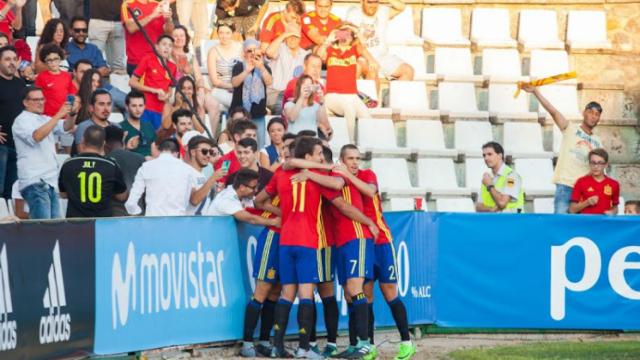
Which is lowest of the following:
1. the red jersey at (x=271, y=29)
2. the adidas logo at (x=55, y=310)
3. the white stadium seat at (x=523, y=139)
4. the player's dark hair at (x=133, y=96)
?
the adidas logo at (x=55, y=310)

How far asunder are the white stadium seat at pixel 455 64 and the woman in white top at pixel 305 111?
12.1 feet

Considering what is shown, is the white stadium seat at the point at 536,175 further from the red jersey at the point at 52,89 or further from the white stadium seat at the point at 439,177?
the red jersey at the point at 52,89

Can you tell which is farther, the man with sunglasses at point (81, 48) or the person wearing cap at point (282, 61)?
the person wearing cap at point (282, 61)

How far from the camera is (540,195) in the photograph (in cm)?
1952

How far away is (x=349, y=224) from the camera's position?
1245cm

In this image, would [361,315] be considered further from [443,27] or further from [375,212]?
[443,27]

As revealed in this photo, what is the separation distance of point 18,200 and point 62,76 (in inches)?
69.8

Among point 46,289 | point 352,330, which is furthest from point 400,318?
point 46,289

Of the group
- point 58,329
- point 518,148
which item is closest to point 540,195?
point 518,148

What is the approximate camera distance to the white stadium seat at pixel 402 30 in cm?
2123

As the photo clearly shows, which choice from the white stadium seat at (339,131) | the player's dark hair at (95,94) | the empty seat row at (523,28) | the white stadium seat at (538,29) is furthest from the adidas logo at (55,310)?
the white stadium seat at (538,29)

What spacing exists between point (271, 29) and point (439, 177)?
10.5 ft

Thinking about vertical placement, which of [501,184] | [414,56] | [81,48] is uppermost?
[414,56]

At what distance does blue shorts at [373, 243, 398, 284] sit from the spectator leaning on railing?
2573mm
